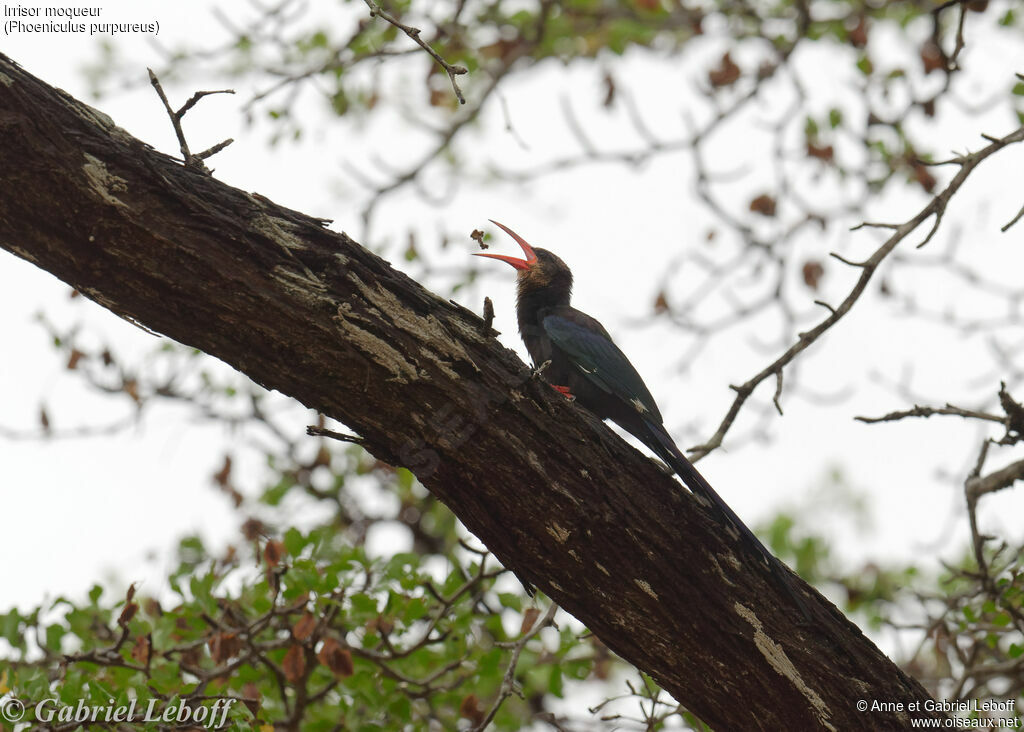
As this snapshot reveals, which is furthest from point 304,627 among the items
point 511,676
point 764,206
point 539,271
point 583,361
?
point 764,206

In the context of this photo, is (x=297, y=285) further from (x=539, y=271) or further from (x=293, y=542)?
(x=539, y=271)

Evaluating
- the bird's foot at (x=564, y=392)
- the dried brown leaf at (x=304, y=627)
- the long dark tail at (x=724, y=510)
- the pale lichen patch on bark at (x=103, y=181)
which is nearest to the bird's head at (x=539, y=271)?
the bird's foot at (x=564, y=392)

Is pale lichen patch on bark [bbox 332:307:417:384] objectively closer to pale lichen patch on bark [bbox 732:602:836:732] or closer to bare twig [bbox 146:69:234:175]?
bare twig [bbox 146:69:234:175]

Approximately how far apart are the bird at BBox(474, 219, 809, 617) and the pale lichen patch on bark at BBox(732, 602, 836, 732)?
303mm

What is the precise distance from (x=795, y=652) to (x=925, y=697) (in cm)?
50

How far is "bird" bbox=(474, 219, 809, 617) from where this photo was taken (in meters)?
3.52

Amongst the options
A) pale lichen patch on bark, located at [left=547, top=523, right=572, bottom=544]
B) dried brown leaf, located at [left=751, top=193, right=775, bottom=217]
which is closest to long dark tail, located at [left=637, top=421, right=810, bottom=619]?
pale lichen patch on bark, located at [left=547, top=523, right=572, bottom=544]

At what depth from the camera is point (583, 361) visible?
14.2 ft

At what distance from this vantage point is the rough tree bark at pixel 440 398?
2.43m

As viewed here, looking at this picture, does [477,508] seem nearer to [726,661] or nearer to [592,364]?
[726,661]

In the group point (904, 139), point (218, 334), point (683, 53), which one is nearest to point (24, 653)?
point (218, 334)

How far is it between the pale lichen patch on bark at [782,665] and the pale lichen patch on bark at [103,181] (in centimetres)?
201

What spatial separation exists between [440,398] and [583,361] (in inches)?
72.5

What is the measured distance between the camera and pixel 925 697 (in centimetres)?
292
